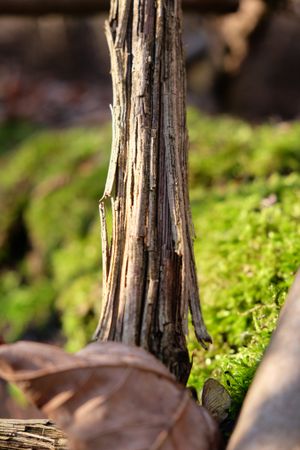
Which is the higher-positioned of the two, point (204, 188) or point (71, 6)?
point (71, 6)

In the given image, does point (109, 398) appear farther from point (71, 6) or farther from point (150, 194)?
point (71, 6)

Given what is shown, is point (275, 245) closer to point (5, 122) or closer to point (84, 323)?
point (84, 323)

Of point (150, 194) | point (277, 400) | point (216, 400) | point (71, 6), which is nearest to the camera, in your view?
point (277, 400)

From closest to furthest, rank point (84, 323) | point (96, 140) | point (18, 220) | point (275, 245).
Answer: point (275, 245)
point (84, 323)
point (18, 220)
point (96, 140)

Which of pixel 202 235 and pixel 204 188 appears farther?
pixel 204 188

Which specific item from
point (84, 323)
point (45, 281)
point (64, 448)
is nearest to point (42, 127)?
point (45, 281)

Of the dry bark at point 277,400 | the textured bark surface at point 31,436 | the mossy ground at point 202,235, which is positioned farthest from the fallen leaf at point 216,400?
the textured bark surface at point 31,436

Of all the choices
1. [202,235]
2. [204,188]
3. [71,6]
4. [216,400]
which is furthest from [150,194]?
[71,6]
